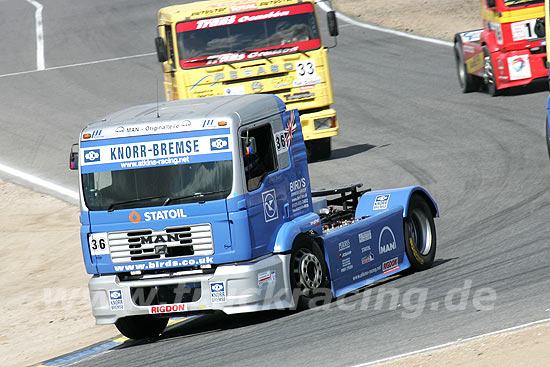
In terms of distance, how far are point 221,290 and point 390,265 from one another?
8.52ft

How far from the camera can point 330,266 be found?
37.5ft

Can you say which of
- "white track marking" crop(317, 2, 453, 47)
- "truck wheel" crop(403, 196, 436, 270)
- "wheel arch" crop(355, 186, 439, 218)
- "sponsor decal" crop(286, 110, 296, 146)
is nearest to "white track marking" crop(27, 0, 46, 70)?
"white track marking" crop(317, 2, 453, 47)

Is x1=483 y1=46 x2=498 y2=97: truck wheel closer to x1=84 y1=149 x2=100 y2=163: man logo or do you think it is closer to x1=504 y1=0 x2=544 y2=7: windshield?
x1=504 y1=0 x2=544 y2=7: windshield

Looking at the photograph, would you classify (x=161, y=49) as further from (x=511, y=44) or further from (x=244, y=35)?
(x=511, y=44)

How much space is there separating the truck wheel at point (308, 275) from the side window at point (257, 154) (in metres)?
0.83

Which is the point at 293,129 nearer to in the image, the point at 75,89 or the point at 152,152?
the point at 152,152

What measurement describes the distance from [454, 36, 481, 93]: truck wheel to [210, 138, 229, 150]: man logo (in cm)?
1603

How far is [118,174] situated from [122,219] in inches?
18.1

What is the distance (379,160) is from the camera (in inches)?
786

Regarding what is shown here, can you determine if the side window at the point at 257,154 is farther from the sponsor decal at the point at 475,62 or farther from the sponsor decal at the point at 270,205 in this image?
the sponsor decal at the point at 475,62

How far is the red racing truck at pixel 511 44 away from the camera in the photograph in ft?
74.1

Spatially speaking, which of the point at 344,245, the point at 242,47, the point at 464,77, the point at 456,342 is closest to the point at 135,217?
the point at 344,245

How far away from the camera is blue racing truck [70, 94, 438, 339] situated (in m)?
10.5

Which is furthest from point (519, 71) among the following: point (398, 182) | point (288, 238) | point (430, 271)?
point (288, 238)
